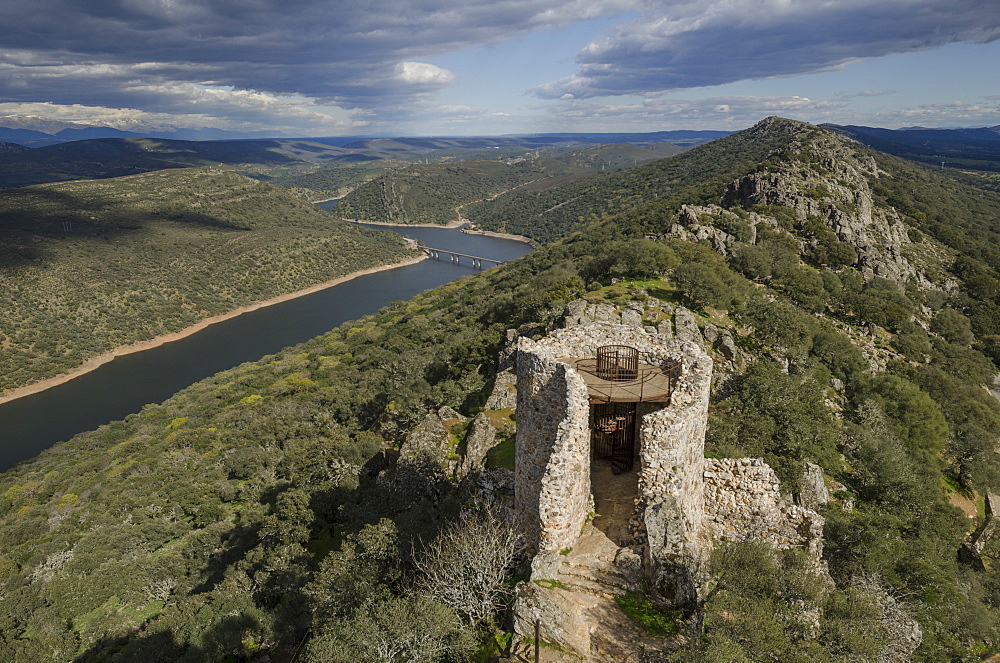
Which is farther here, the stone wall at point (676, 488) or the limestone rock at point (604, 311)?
the limestone rock at point (604, 311)

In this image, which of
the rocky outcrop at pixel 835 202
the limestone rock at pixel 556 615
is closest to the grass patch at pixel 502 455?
the limestone rock at pixel 556 615

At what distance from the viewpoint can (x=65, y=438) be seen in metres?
64.3

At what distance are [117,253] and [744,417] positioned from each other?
12828 cm

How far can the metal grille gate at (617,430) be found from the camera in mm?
12117

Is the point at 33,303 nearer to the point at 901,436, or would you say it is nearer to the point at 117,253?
the point at 117,253

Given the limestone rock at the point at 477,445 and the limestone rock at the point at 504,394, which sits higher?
the limestone rock at the point at 504,394

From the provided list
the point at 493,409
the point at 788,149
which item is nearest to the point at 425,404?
the point at 493,409

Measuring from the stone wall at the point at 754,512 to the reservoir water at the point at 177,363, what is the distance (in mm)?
78902

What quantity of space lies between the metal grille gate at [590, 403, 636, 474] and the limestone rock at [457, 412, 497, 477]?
658cm

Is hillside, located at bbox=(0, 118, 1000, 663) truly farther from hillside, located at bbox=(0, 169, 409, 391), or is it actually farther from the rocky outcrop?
hillside, located at bbox=(0, 169, 409, 391)

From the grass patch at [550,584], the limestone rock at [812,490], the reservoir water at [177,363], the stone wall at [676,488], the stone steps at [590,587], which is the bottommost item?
the reservoir water at [177,363]

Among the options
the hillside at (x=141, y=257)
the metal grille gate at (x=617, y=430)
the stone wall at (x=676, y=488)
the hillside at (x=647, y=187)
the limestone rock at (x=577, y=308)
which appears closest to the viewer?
the stone wall at (x=676, y=488)

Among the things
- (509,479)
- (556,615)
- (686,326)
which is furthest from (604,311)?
(556,615)

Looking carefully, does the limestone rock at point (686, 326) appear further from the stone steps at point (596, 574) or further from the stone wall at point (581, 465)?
the stone steps at point (596, 574)
